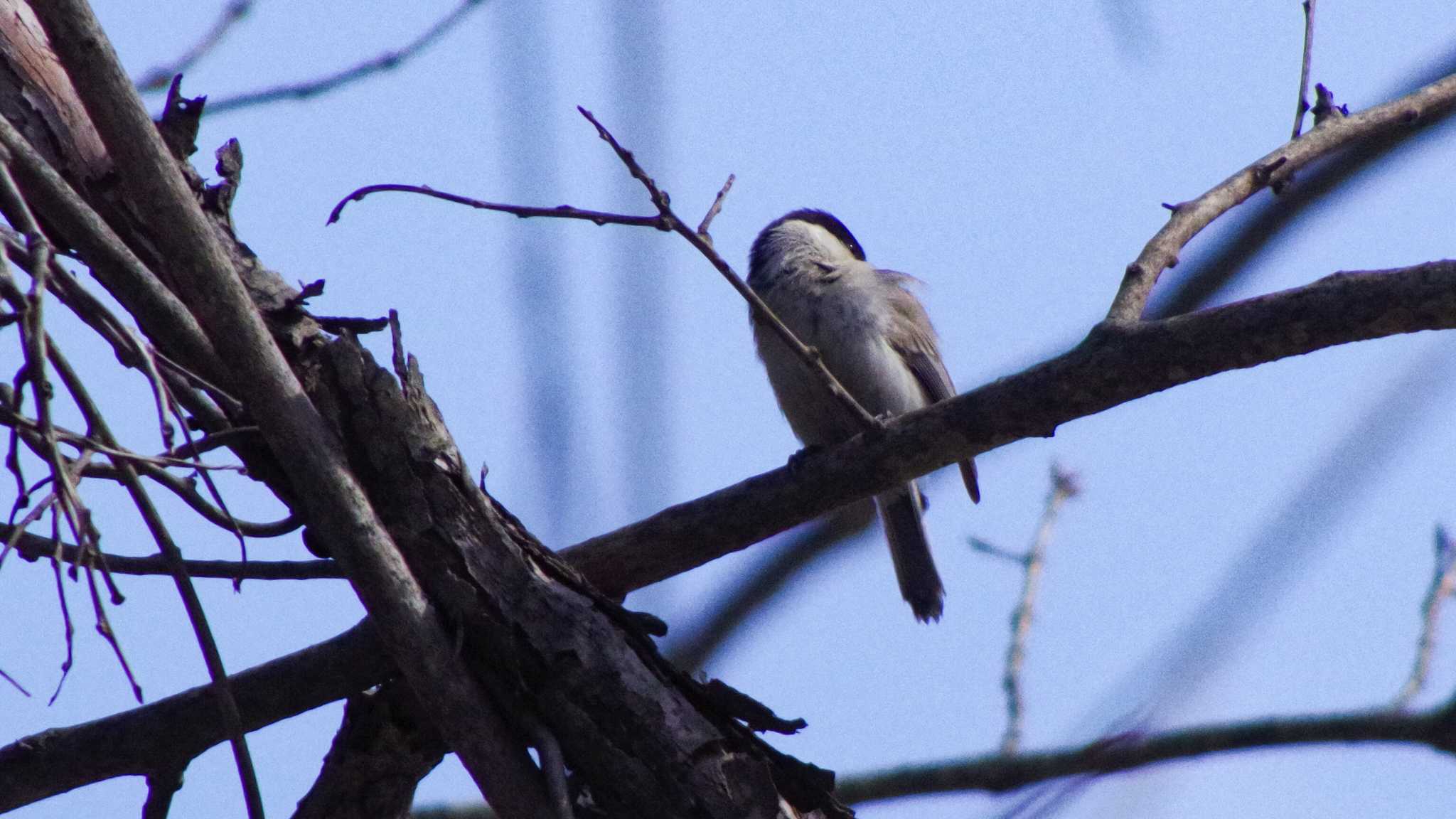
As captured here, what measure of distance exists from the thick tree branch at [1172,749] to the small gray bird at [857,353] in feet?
6.75

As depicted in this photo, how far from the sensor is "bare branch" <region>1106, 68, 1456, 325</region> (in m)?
2.69

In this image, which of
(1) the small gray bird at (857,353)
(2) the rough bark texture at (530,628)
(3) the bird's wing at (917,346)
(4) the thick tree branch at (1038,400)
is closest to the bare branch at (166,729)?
(2) the rough bark texture at (530,628)

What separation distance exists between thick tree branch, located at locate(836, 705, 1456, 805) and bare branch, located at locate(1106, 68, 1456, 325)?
829 mm

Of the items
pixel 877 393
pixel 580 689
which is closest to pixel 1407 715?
pixel 580 689

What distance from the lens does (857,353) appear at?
5.16m

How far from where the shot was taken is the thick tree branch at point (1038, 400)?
218 centimetres

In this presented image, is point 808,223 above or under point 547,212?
above

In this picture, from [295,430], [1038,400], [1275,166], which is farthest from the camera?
[1275,166]

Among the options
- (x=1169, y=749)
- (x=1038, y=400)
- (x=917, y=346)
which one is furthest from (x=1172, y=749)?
(x=917, y=346)

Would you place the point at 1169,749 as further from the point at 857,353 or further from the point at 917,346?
the point at 917,346

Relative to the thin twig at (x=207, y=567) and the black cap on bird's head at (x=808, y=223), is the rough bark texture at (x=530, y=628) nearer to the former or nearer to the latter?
the thin twig at (x=207, y=567)

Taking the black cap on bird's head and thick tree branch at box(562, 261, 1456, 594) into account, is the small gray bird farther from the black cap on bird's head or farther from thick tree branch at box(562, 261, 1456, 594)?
thick tree branch at box(562, 261, 1456, 594)

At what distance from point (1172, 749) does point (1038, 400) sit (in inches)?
28.5

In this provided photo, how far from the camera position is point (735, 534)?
8.69ft
